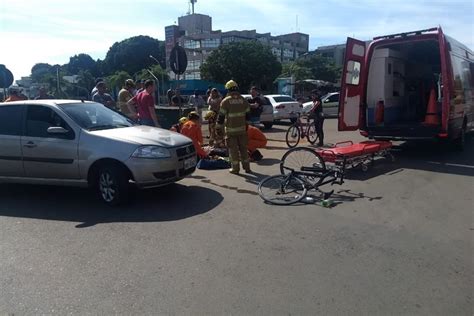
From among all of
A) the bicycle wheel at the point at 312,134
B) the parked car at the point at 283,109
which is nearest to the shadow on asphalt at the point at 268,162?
the bicycle wheel at the point at 312,134

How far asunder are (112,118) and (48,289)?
13.2ft

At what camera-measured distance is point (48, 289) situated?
3920 millimetres

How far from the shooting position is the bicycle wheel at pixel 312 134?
43.9ft

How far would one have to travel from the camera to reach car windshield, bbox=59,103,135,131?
22.5 feet

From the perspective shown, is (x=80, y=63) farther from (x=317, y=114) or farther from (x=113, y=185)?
(x=113, y=185)

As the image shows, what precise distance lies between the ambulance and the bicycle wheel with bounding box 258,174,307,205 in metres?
4.28

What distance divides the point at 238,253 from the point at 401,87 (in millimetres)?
9937

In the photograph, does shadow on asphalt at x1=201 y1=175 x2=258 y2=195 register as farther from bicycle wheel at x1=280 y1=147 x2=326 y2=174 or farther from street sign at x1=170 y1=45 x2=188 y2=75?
street sign at x1=170 y1=45 x2=188 y2=75

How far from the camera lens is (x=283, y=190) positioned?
682 centimetres

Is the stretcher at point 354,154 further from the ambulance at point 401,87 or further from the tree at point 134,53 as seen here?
the tree at point 134,53

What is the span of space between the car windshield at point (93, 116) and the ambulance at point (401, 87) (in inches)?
218

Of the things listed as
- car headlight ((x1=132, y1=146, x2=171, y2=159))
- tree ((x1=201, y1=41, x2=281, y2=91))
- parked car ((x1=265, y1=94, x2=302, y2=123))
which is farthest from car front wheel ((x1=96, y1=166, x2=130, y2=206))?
tree ((x1=201, y1=41, x2=281, y2=91))

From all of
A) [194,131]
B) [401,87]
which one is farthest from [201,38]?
[194,131]

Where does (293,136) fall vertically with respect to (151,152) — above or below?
below
